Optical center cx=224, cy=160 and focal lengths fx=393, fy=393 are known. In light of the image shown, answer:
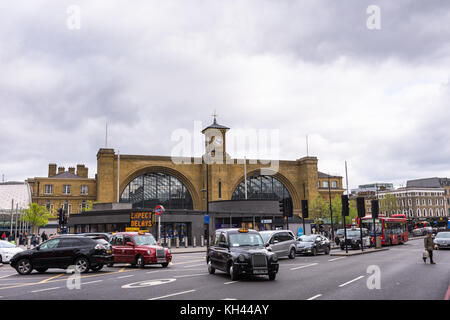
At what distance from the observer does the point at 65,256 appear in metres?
16.6

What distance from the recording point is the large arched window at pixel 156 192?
59969mm

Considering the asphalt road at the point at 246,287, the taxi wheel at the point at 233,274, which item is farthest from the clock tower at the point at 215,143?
the taxi wheel at the point at 233,274

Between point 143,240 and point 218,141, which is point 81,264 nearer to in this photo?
point 143,240

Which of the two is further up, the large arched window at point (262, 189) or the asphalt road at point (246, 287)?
the large arched window at point (262, 189)

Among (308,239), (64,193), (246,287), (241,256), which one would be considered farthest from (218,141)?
(246,287)

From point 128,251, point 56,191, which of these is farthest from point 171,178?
point 128,251

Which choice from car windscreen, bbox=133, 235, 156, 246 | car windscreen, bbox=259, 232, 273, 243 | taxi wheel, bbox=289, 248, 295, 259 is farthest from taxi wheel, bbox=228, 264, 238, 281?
taxi wheel, bbox=289, 248, 295, 259

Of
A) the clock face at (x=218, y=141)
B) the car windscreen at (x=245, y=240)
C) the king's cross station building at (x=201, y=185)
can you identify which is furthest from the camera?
the clock face at (x=218, y=141)

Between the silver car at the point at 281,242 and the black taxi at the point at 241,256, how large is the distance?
815 cm

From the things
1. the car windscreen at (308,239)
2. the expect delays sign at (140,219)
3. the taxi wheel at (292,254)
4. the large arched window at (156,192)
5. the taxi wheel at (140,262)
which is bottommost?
the taxi wheel at (292,254)

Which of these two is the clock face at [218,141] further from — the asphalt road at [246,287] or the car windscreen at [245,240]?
the car windscreen at [245,240]

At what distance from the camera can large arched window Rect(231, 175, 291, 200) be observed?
65312 mm

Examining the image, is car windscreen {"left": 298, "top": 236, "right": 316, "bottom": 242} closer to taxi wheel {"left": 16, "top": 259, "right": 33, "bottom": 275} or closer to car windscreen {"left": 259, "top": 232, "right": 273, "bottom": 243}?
car windscreen {"left": 259, "top": 232, "right": 273, "bottom": 243}
